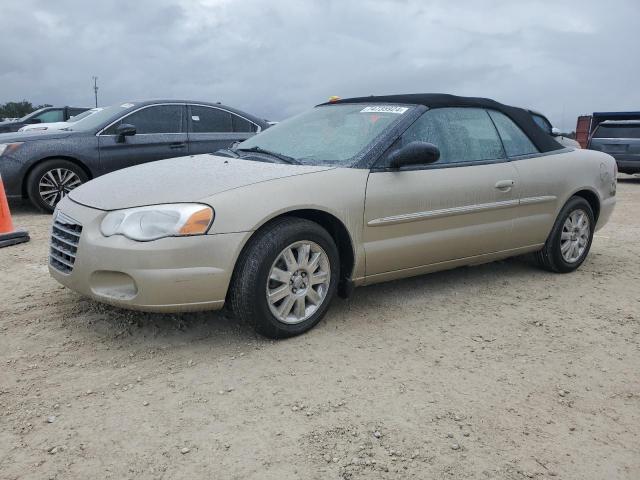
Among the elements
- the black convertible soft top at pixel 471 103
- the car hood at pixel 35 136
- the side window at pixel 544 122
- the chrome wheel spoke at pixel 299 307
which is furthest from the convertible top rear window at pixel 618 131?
the chrome wheel spoke at pixel 299 307

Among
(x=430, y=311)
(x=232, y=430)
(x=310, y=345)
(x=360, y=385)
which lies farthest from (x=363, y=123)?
(x=232, y=430)

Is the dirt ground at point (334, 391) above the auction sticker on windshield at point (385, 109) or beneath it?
beneath

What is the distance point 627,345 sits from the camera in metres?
3.57

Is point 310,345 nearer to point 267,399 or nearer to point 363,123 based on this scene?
point 267,399

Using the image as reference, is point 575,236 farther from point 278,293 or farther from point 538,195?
point 278,293

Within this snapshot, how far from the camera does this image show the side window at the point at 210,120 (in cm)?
803

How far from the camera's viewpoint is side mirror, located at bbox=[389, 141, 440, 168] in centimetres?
373

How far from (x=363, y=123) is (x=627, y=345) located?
2.15m

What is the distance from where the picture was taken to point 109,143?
7531mm

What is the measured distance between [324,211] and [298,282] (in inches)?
17.3

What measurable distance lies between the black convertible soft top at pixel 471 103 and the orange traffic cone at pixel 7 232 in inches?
126

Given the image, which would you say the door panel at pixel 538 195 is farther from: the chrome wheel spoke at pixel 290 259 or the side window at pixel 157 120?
the side window at pixel 157 120

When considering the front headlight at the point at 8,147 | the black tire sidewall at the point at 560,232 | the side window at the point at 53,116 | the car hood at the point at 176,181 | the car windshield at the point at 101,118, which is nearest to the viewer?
the car hood at the point at 176,181

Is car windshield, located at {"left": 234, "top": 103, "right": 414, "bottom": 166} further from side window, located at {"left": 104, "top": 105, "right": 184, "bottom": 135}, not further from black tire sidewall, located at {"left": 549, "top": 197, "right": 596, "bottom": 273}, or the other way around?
side window, located at {"left": 104, "top": 105, "right": 184, "bottom": 135}
